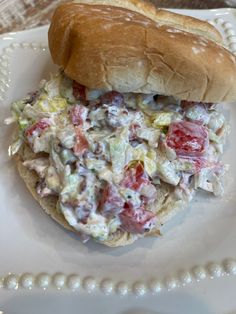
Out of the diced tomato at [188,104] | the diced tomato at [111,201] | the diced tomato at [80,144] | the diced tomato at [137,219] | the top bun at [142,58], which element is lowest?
the diced tomato at [137,219]

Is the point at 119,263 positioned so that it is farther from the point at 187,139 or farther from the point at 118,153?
the point at 187,139

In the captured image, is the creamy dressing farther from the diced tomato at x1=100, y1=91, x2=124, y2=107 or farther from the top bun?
the top bun

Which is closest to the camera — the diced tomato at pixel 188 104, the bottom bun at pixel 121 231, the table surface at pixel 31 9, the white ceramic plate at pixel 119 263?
the white ceramic plate at pixel 119 263

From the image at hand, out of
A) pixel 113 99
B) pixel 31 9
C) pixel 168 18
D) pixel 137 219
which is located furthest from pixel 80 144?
pixel 31 9

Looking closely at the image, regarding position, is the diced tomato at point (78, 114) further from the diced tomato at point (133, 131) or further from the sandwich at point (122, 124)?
the diced tomato at point (133, 131)

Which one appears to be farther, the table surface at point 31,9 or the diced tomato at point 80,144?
the table surface at point 31,9

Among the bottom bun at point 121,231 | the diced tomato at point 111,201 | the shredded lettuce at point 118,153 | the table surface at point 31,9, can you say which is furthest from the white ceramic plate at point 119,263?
the table surface at point 31,9
